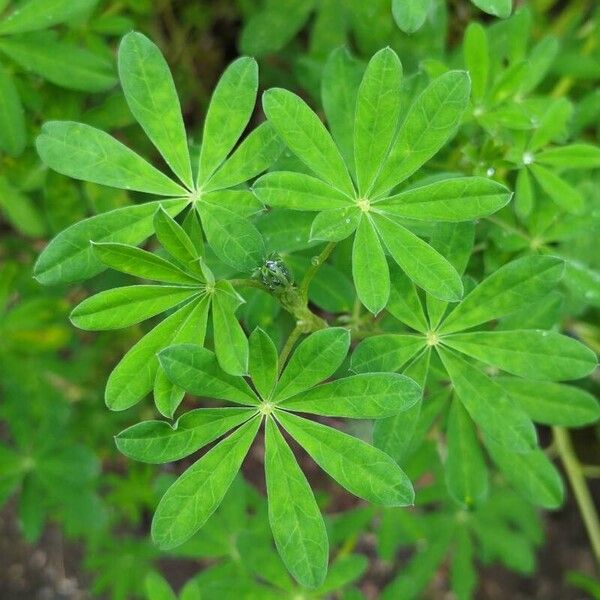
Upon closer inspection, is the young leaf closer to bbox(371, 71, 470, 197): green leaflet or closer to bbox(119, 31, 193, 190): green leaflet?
bbox(119, 31, 193, 190): green leaflet

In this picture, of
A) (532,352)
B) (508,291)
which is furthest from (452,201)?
(532,352)

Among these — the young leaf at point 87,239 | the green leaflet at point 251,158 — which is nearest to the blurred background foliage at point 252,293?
the green leaflet at point 251,158

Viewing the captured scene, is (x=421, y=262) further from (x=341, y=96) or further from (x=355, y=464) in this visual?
(x=341, y=96)

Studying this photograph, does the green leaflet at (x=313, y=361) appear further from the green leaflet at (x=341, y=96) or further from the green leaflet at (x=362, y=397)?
the green leaflet at (x=341, y=96)

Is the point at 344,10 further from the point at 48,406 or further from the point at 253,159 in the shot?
the point at 48,406

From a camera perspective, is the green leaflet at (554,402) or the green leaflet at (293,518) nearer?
the green leaflet at (293,518)

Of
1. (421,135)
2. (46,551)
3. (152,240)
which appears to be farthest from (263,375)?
(46,551)
